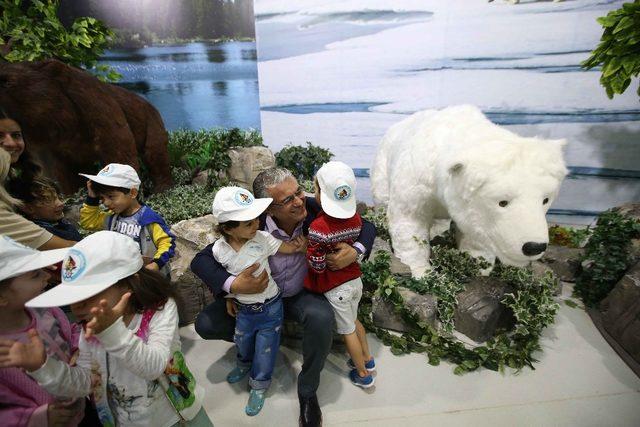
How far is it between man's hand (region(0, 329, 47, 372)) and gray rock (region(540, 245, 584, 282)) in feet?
11.3

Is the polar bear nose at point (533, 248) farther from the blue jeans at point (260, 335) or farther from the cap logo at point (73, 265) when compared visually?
the cap logo at point (73, 265)

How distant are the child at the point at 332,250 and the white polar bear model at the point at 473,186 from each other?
0.82 m

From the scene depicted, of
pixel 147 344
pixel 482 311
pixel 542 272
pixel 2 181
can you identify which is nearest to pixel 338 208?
pixel 147 344

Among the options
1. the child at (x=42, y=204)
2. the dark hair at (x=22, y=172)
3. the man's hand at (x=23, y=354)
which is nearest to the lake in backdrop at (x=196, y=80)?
the dark hair at (x=22, y=172)

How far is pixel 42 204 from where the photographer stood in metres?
1.91

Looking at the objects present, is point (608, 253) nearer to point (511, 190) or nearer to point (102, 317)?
point (511, 190)

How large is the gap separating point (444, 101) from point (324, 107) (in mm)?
1482

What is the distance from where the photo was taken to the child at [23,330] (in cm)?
101

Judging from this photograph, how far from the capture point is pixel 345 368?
2207 mm

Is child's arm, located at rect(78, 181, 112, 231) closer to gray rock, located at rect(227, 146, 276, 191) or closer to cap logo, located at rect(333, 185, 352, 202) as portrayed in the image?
cap logo, located at rect(333, 185, 352, 202)

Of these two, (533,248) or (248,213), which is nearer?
(248,213)

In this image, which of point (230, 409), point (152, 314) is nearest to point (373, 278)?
Result: point (230, 409)

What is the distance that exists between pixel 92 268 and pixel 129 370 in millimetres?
399

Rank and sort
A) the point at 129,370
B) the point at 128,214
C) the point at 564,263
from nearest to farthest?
the point at 129,370, the point at 128,214, the point at 564,263
